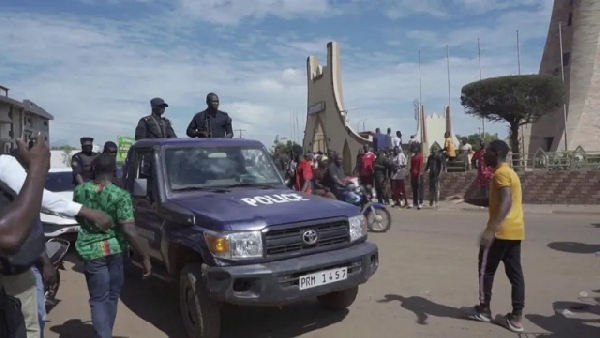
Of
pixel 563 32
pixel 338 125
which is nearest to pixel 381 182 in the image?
pixel 338 125

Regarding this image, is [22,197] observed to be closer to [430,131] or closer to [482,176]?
[482,176]

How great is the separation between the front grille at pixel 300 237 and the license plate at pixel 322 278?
0.79 feet

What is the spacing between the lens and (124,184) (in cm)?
668

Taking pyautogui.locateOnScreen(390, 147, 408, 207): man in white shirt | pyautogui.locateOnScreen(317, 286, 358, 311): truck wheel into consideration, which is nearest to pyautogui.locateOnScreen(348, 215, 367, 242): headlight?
pyautogui.locateOnScreen(317, 286, 358, 311): truck wheel

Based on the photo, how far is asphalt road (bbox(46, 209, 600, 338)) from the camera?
5.07 meters

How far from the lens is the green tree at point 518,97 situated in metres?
32.6

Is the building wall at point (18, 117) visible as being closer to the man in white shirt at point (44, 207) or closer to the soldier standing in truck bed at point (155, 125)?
the soldier standing in truck bed at point (155, 125)

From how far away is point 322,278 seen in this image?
15.1 feet

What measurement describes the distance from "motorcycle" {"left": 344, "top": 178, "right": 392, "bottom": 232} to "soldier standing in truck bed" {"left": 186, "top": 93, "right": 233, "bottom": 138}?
130 inches

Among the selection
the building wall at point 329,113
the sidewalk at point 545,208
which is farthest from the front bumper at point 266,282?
the building wall at point 329,113

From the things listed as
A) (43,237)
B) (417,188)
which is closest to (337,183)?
(417,188)

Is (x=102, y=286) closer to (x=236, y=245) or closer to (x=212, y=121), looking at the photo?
(x=236, y=245)

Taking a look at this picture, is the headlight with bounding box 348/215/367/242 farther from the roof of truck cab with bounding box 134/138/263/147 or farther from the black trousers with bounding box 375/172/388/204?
the black trousers with bounding box 375/172/388/204

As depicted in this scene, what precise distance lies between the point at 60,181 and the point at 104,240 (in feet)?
20.1
